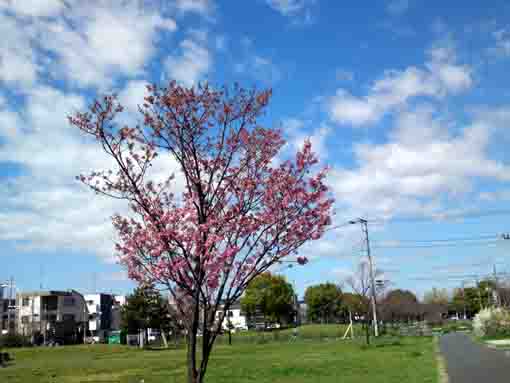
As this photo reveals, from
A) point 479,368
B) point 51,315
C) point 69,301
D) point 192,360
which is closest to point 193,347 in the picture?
point 192,360

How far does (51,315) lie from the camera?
234ft

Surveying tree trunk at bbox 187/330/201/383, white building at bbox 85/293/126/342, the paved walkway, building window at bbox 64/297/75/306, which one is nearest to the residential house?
building window at bbox 64/297/75/306

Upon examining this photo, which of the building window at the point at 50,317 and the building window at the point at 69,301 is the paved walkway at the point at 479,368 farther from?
the building window at the point at 69,301

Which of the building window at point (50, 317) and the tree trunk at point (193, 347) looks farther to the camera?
the building window at point (50, 317)

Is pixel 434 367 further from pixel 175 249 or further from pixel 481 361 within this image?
pixel 175 249

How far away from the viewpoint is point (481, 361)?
65.0 ft

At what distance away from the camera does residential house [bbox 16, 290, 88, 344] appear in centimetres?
6806

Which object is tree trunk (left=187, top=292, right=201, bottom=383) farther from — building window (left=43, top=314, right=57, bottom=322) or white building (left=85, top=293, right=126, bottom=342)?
white building (left=85, top=293, right=126, bottom=342)

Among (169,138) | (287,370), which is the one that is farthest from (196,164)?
(287,370)

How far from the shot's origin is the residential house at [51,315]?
68062 mm

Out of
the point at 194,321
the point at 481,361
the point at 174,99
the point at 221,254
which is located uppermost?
the point at 174,99

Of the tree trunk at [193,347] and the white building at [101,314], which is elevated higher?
the tree trunk at [193,347]

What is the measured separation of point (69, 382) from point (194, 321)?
14.7 meters

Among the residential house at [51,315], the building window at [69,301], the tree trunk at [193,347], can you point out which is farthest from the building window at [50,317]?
the tree trunk at [193,347]
